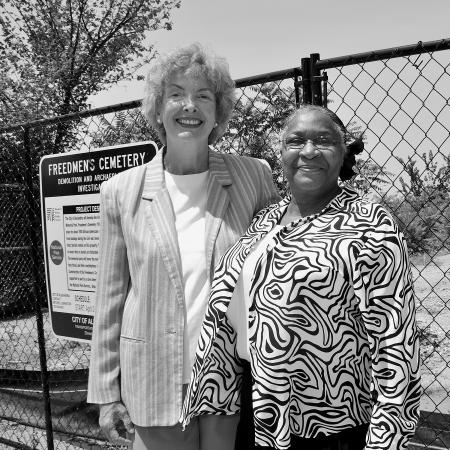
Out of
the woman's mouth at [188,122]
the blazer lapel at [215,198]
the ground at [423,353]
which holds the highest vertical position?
the woman's mouth at [188,122]

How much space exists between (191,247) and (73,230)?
155 centimetres

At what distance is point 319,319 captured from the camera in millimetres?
1615

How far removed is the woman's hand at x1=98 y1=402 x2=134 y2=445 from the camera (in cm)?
222

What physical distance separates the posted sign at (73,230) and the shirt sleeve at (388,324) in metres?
1.96

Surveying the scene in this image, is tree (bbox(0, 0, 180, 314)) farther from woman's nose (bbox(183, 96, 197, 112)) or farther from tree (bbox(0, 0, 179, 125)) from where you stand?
woman's nose (bbox(183, 96, 197, 112))

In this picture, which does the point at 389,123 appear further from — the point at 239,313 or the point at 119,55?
the point at 119,55

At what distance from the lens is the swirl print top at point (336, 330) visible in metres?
1.55

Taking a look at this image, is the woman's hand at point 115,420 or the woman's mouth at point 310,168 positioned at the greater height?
the woman's mouth at point 310,168

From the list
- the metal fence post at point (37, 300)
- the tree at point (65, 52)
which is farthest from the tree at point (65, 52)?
the metal fence post at point (37, 300)

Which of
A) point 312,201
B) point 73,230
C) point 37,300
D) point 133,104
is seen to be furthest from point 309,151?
point 37,300

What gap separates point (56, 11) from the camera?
53.6 feet

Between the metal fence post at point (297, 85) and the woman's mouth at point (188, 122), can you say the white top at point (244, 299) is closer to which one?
the woman's mouth at point (188, 122)

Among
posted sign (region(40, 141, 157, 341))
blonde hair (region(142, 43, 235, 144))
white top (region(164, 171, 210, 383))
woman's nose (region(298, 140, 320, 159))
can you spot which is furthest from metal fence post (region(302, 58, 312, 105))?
posted sign (region(40, 141, 157, 341))

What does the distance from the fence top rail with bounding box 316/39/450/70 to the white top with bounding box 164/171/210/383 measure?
2.51 feet
